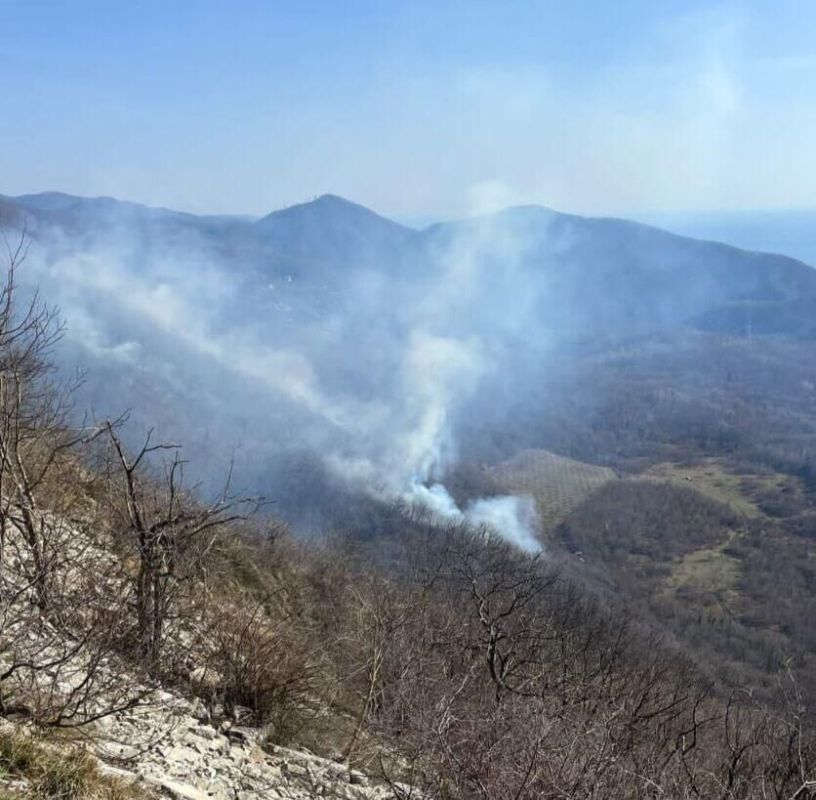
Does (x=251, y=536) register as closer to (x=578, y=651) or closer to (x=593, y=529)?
(x=578, y=651)

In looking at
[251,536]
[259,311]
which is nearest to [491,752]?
[251,536]

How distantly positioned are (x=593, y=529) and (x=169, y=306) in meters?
44.4

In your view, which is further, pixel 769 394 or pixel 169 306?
pixel 769 394

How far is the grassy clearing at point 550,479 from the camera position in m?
61.2

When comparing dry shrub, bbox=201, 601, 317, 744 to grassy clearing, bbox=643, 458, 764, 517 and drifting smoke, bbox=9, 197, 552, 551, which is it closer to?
drifting smoke, bbox=9, 197, 552, 551

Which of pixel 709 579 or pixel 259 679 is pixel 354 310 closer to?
pixel 709 579

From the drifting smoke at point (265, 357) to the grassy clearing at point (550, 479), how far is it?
305 cm

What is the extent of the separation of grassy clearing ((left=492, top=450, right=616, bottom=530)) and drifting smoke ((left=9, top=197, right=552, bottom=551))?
10.0 ft

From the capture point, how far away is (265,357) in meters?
74.1

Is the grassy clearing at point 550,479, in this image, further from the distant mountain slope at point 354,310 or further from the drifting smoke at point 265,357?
the distant mountain slope at point 354,310

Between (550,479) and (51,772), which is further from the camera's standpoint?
(550,479)

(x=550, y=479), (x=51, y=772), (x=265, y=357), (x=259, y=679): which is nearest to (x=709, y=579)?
(x=550, y=479)

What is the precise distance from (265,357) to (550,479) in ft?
100

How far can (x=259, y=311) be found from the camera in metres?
84.7
